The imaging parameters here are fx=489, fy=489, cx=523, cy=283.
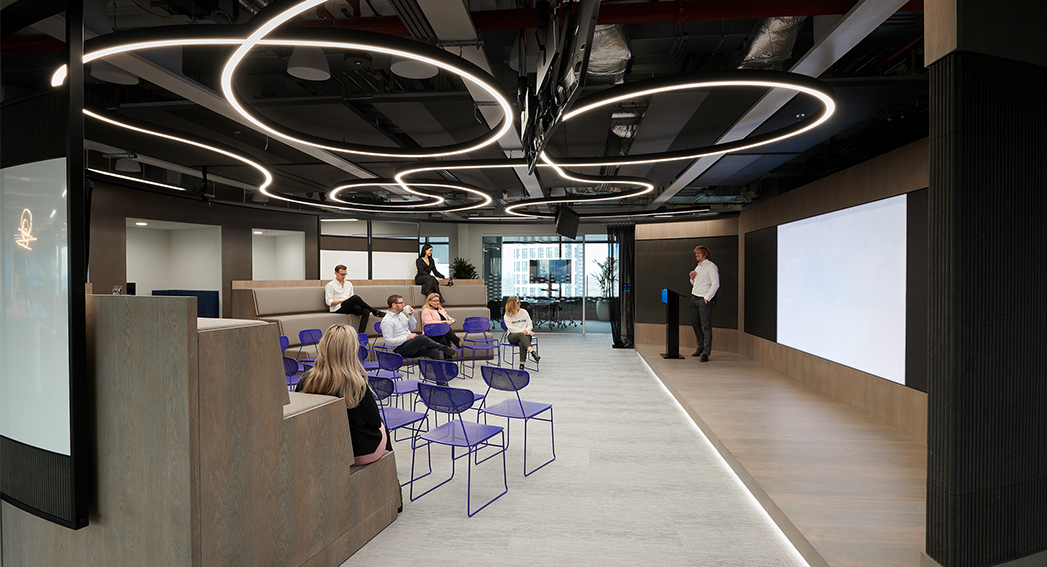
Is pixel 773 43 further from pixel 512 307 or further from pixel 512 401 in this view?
pixel 512 307

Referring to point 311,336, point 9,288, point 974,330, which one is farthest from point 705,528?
point 311,336

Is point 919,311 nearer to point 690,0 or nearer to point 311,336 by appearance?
point 690,0

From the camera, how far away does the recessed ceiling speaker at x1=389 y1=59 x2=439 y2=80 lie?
150 inches

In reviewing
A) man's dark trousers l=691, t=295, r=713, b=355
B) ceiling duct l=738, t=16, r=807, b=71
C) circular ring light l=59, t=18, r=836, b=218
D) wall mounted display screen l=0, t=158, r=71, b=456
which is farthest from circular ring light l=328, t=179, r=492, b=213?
wall mounted display screen l=0, t=158, r=71, b=456

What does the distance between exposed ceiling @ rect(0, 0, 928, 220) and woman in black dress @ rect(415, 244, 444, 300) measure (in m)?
2.27

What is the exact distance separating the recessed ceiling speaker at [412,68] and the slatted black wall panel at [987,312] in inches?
127

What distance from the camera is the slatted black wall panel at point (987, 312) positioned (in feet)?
7.55

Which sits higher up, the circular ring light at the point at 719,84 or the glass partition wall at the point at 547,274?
the circular ring light at the point at 719,84

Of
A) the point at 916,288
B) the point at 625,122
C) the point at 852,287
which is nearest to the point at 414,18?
the point at 625,122

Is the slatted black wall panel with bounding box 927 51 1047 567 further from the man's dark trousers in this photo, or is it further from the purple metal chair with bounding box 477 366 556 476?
the man's dark trousers

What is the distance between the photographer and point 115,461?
7.13 feet

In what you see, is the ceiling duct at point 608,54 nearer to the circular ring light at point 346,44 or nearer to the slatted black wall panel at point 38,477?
the circular ring light at point 346,44

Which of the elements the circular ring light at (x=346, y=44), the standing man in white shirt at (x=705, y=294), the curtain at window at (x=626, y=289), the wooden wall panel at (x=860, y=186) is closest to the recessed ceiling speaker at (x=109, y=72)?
the circular ring light at (x=346, y=44)

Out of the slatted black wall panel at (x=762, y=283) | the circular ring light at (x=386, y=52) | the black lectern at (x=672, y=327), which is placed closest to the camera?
the circular ring light at (x=386, y=52)
